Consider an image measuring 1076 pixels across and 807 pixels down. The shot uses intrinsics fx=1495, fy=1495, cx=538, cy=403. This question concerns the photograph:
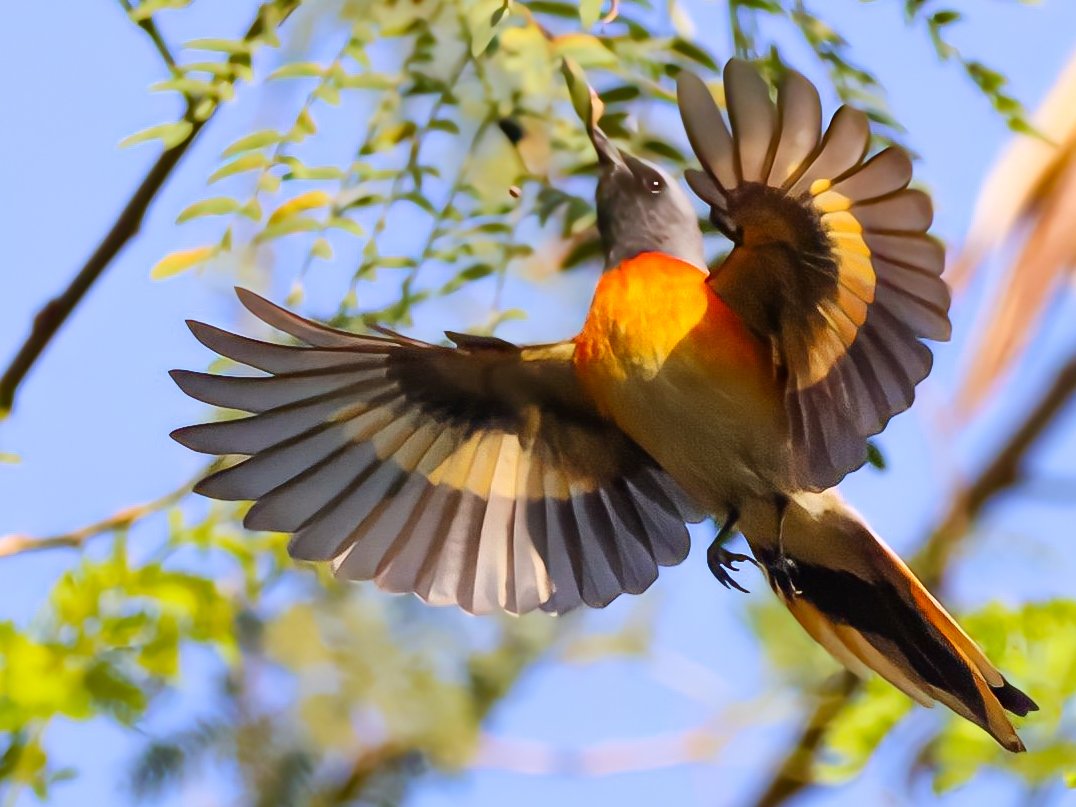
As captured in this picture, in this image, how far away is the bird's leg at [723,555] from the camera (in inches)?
58.4

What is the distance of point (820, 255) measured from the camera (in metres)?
1.25

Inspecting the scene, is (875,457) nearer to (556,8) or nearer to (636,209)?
(636,209)

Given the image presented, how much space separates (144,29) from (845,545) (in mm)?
852

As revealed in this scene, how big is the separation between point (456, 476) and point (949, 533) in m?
0.77

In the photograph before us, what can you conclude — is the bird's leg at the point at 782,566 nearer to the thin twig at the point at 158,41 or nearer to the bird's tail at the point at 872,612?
the bird's tail at the point at 872,612

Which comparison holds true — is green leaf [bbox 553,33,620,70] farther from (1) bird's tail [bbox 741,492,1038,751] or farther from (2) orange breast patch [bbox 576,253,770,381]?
(1) bird's tail [bbox 741,492,1038,751]

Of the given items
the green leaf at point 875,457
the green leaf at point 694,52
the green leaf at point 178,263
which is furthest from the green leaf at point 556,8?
the green leaf at point 875,457

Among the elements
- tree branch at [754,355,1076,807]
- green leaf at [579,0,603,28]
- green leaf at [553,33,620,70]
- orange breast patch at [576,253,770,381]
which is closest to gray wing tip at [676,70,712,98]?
green leaf at [579,0,603,28]

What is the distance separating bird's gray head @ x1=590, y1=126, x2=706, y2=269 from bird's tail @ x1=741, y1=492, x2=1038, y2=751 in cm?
29

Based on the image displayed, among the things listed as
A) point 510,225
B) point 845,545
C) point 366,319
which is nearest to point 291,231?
point 366,319

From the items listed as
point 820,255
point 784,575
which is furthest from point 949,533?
point 820,255

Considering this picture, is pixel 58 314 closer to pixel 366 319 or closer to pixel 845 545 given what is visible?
pixel 366 319

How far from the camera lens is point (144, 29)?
1.26m

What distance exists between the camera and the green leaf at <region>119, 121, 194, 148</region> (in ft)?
3.85
